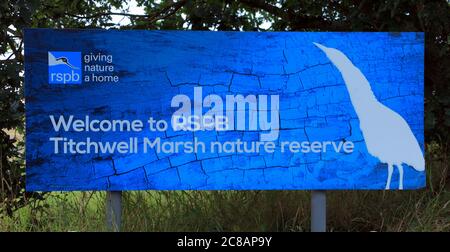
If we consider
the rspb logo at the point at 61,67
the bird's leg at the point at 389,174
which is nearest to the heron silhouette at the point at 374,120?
the bird's leg at the point at 389,174

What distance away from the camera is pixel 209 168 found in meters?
4.27

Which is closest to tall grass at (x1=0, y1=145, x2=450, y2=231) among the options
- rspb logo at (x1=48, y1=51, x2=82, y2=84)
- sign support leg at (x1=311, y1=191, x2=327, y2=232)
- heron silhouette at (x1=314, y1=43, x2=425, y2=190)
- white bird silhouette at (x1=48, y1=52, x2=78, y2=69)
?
sign support leg at (x1=311, y1=191, x2=327, y2=232)

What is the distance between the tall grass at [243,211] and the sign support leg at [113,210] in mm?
81

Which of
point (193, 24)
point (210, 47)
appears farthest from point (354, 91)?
point (193, 24)

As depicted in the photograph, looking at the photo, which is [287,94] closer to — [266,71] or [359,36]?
[266,71]

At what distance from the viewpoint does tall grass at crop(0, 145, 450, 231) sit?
15.1ft

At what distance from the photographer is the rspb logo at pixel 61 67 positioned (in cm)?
420

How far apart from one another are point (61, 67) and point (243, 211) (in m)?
1.99

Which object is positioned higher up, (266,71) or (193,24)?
(193,24)

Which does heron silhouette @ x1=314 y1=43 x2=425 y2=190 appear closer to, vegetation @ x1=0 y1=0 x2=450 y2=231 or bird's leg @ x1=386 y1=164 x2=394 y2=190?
bird's leg @ x1=386 y1=164 x2=394 y2=190

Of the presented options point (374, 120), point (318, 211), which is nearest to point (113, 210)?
point (318, 211)

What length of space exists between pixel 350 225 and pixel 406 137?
1.04 metres

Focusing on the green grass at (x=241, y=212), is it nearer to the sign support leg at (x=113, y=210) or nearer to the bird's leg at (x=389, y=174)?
the sign support leg at (x=113, y=210)

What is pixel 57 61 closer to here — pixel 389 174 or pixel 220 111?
pixel 220 111
